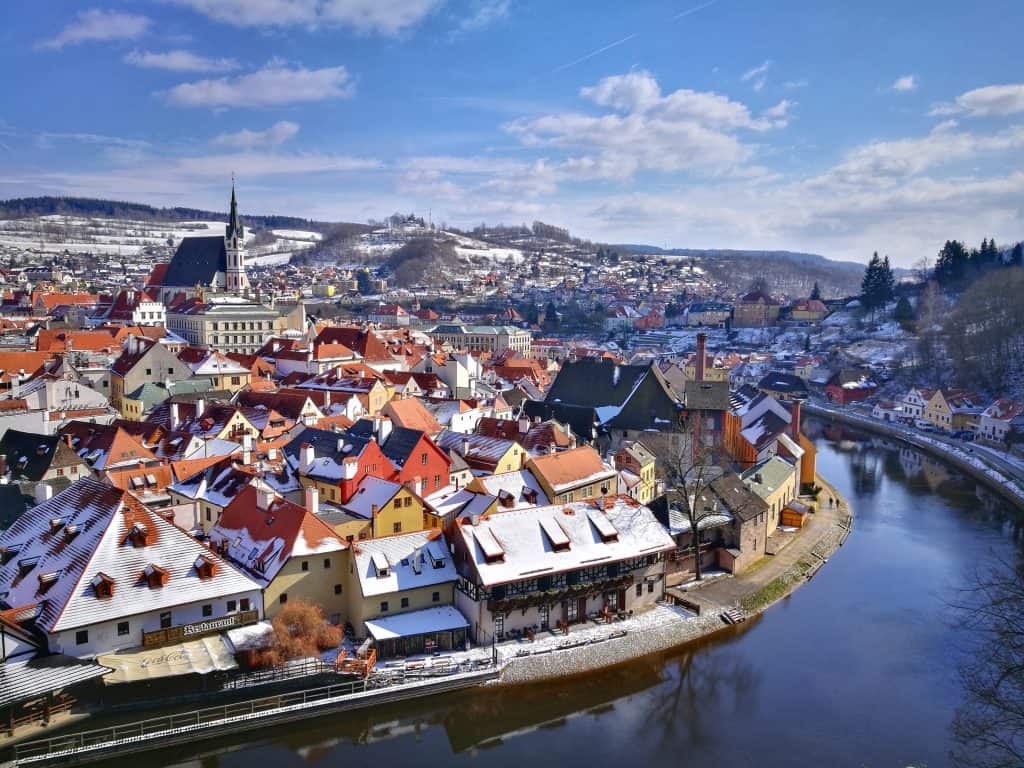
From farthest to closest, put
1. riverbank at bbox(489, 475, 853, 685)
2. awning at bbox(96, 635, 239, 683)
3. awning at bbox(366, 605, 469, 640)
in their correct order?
1. riverbank at bbox(489, 475, 853, 685)
2. awning at bbox(366, 605, 469, 640)
3. awning at bbox(96, 635, 239, 683)

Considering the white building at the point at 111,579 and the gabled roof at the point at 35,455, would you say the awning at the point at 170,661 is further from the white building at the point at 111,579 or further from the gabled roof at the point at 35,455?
the gabled roof at the point at 35,455

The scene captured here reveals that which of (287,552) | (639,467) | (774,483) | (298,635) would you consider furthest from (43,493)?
(774,483)

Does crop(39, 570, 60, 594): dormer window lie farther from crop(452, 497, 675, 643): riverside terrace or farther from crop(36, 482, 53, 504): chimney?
Answer: crop(452, 497, 675, 643): riverside terrace

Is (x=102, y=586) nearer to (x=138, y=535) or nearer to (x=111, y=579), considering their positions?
(x=111, y=579)

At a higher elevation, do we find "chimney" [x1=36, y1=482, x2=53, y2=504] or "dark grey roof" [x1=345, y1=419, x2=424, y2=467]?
"dark grey roof" [x1=345, y1=419, x2=424, y2=467]

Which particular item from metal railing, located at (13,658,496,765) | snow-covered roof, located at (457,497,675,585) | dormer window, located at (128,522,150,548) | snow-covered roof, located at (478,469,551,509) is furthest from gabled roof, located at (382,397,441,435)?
metal railing, located at (13,658,496,765)

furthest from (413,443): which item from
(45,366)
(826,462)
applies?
(826,462)
